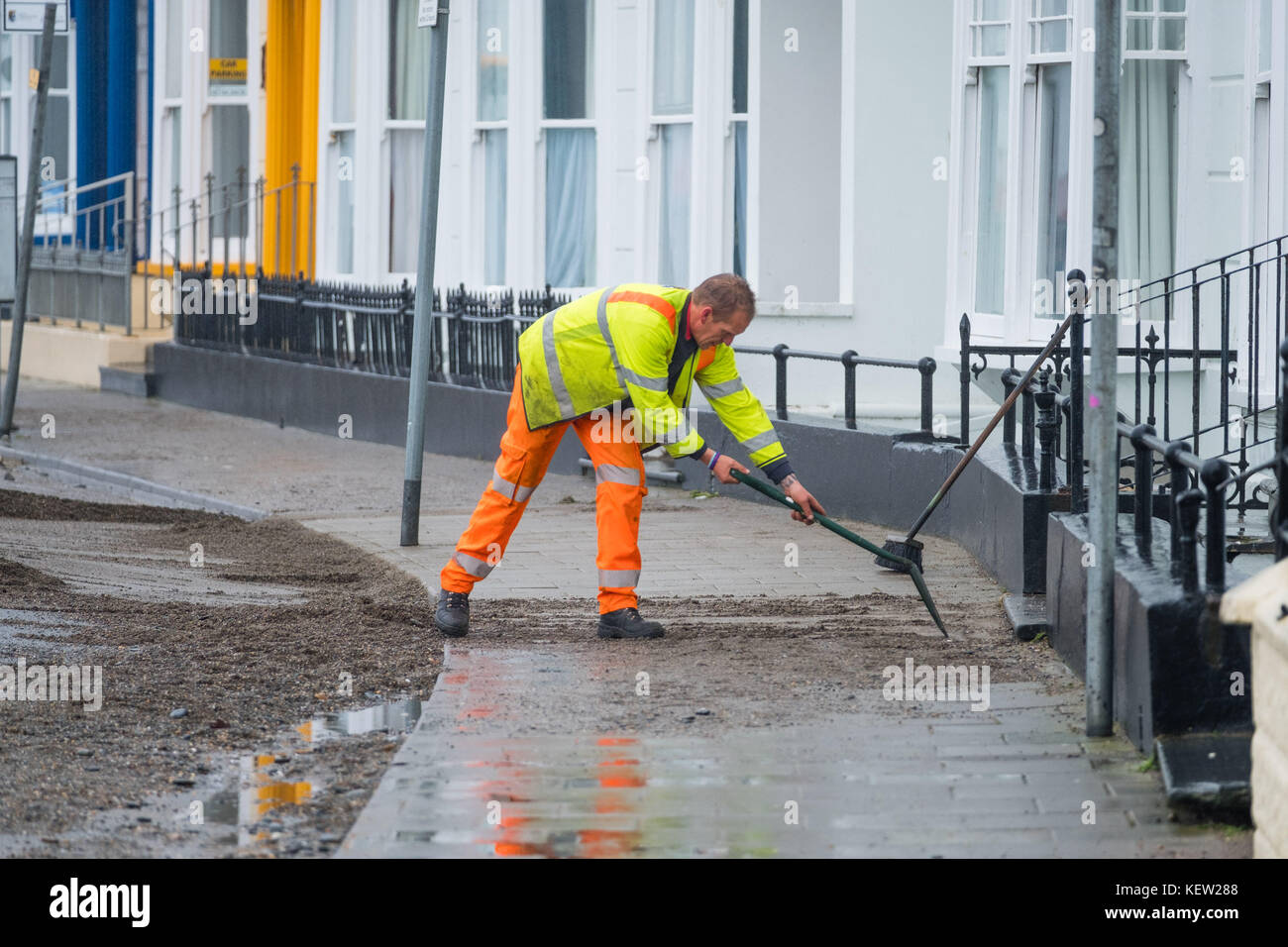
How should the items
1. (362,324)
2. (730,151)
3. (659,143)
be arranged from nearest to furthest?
(730,151) → (659,143) → (362,324)

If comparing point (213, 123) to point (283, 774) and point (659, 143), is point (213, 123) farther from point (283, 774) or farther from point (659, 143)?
point (283, 774)

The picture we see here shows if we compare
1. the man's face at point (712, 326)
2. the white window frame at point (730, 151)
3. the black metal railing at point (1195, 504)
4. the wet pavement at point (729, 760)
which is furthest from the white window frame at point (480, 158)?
the black metal railing at point (1195, 504)

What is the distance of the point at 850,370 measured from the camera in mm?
11227

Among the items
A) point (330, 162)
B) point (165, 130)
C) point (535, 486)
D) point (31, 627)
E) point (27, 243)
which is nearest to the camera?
point (535, 486)

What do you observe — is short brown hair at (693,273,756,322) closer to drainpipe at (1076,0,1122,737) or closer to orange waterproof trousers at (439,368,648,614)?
orange waterproof trousers at (439,368,648,614)

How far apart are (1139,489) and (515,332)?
325 inches

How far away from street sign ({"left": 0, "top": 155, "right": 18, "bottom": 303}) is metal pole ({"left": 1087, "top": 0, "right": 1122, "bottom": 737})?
10706 mm

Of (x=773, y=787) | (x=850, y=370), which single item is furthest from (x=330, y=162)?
(x=773, y=787)

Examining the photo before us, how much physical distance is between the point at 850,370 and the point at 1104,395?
216 inches

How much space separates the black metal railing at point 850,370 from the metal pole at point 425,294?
91.4 inches

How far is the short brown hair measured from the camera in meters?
7.44

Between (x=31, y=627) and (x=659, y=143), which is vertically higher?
(x=659, y=143)

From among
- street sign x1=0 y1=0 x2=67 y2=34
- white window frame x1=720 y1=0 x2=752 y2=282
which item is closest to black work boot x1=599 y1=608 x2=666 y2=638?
white window frame x1=720 y1=0 x2=752 y2=282
